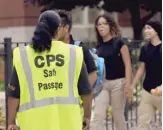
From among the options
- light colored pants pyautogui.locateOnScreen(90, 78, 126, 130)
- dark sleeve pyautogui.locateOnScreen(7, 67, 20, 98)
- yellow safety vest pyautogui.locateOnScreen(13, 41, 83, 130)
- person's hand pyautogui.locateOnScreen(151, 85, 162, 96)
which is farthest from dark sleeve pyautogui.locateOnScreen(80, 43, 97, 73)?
light colored pants pyautogui.locateOnScreen(90, 78, 126, 130)

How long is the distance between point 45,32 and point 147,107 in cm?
284

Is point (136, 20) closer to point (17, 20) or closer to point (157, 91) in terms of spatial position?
point (17, 20)

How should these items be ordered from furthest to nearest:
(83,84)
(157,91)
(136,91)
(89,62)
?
1. (136,91)
2. (157,91)
3. (89,62)
4. (83,84)

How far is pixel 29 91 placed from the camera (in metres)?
4.70

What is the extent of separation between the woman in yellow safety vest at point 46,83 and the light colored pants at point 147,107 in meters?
2.55

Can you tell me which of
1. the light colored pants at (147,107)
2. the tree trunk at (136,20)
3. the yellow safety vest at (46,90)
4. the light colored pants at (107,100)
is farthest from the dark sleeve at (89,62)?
the tree trunk at (136,20)

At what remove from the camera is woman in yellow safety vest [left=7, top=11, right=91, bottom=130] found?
4684mm

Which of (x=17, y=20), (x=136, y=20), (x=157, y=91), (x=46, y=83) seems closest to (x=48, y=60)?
Answer: (x=46, y=83)

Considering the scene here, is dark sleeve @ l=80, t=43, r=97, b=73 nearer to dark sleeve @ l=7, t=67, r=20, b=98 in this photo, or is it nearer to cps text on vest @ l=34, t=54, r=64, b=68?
cps text on vest @ l=34, t=54, r=64, b=68

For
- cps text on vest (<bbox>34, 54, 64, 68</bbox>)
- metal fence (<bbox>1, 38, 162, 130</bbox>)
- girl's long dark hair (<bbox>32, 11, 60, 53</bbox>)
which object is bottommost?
metal fence (<bbox>1, 38, 162, 130</bbox>)

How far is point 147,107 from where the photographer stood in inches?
286

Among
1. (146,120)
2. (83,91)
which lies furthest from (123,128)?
(83,91)

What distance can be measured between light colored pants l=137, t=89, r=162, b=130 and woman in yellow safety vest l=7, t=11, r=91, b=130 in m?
2.55

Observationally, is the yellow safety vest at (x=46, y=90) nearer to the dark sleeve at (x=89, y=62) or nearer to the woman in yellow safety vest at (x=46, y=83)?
the woman in yellow safety vest at (x=46, y=83)
